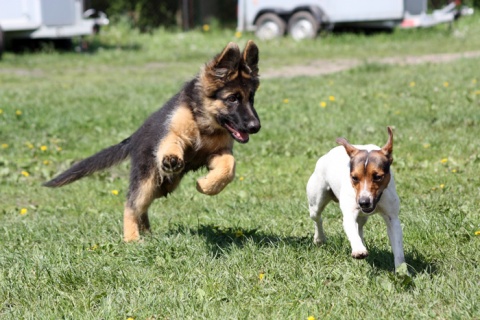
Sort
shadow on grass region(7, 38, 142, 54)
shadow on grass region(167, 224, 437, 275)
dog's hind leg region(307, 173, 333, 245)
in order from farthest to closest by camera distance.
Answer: shadow on grass region(7, 38, 142, 54), dog's hind leg region(307, 173, 333, 245), shadow on grass region(167, 224, 437, 275)

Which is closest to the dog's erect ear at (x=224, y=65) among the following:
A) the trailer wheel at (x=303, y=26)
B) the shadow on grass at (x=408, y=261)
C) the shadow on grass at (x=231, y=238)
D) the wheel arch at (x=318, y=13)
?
the shadow on grass at (x=231, y=238)

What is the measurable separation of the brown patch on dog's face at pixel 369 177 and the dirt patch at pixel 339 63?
36.5 feet

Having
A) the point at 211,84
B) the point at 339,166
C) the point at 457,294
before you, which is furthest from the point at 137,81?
the point at 457,294

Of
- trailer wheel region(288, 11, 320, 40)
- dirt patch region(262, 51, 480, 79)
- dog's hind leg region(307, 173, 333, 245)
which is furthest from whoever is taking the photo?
trailer wheel region(288, 11, 320, 40)

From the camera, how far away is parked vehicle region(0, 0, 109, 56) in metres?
18.9

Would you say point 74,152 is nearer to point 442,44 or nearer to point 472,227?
point 472,227

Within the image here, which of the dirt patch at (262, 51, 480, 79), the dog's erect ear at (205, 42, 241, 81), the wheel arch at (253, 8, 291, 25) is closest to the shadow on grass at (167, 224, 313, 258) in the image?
the dog's erect ear at (205, 42, 241, 81)

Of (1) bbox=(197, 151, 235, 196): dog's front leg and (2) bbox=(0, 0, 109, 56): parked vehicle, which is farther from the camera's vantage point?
(2) bbox=(0, 0, 109, 56): parked vehicle

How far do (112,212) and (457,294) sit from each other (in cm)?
381

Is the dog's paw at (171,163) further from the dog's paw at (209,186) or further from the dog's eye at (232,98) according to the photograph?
the dog's eye at (232,98)

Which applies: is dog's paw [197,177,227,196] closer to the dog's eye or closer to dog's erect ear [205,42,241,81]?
the dog's eye

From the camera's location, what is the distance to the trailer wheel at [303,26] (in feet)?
73.0

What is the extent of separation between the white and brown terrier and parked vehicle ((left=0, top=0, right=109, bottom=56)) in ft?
48.7

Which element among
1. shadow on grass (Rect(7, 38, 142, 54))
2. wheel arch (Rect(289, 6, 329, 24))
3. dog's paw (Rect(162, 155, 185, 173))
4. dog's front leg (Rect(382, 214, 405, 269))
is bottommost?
shadow on grass (Rect(7, 38, 142, 54))
